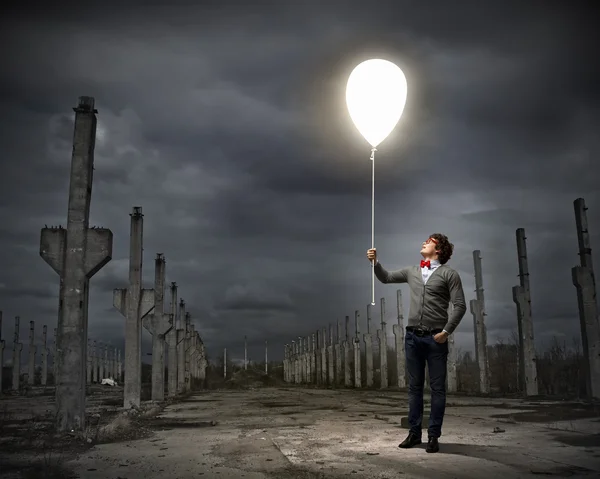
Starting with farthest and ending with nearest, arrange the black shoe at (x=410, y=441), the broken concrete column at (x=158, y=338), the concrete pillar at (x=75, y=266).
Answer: the broken concrete column at (x=158, y=338)
the concrete pillar at (x=75, y=266)
the black shoe at (x=410, y=441)

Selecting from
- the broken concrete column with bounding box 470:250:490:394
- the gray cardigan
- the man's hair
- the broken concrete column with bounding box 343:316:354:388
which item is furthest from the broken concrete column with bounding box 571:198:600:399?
the broken concrete column with bounding box 343:316:354:388

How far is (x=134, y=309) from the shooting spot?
14.8 m

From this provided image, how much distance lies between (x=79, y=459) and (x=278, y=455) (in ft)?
6.38

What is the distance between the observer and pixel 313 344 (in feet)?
216

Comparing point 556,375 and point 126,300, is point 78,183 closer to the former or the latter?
point 126,300

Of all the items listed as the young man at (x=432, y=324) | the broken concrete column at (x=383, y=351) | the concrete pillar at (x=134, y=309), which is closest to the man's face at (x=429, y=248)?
the young man at (x=432, y=324)

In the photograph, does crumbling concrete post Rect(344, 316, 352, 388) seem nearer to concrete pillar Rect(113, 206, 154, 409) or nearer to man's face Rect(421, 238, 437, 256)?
concrete pillar Rect(113, 206, 154, 409)

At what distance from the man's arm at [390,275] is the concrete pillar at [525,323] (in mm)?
14163

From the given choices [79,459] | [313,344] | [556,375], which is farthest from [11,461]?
[313,344]

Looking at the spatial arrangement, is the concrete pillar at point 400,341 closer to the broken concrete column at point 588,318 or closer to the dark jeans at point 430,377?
the broken concrete column at point 588,318

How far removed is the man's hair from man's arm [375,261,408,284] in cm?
37

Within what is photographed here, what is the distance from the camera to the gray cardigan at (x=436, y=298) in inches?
205

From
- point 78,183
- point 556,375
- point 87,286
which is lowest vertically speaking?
point 556,375

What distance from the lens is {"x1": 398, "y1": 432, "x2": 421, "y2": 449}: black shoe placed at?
17.4 ft
